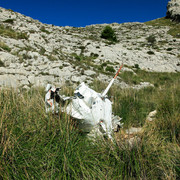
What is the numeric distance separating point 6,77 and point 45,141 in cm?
418

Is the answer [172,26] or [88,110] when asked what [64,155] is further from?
[172,26]

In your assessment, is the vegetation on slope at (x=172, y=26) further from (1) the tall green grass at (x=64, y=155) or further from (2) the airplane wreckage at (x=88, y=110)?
(1) the tall green grass at (x=64, y=155)

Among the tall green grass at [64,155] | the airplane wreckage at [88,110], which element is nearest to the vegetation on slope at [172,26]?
the airplane wreckage at [88,110]

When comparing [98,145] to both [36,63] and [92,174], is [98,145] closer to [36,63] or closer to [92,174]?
[92,174]

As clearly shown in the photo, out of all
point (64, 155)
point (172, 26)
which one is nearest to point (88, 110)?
point (64, 155)

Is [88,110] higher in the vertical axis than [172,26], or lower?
lower

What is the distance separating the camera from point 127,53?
1788 centimetres

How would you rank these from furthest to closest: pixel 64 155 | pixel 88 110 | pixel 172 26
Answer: pixel 172 26, pixel 88 110, pixel 64 155

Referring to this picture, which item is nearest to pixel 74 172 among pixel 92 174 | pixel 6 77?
pixel 92 174

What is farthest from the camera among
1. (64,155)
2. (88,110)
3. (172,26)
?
(172,26)

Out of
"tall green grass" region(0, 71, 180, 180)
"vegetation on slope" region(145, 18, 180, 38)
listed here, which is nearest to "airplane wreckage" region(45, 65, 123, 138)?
"tall green grass" region(0, 71, 180, 180)

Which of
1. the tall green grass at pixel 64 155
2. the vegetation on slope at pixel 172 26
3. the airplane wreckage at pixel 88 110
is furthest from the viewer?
the vegetation on slope at pixel 172 26

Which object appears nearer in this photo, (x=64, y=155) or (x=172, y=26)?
(x=64, y=155)

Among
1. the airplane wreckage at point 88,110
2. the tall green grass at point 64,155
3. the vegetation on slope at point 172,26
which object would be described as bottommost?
the tall green grass at point 64,155
